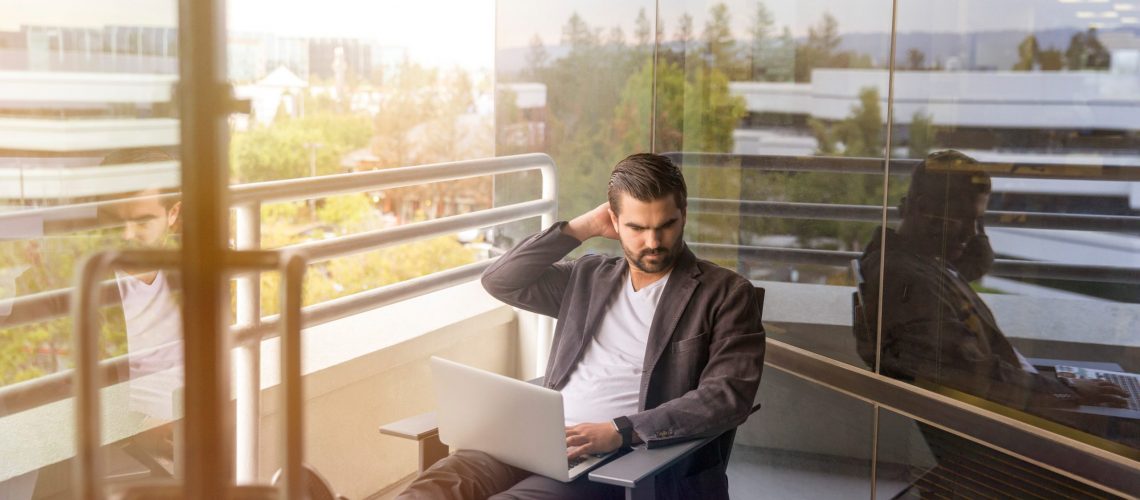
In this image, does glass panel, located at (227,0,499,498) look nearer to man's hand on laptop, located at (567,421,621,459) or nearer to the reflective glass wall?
the reflective glass wall

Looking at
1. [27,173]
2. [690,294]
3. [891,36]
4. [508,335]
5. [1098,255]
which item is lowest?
[508,335]

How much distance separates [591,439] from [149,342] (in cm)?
123

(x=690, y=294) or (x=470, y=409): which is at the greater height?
(x=690, y=294)

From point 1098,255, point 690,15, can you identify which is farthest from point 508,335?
point 1098,255

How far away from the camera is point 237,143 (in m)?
0.74

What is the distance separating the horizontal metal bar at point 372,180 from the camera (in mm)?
2197

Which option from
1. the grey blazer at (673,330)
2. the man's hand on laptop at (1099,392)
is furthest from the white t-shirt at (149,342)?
the man's hand on laptop at (1099,392)

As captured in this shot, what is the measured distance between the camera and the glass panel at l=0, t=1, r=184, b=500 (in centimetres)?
97

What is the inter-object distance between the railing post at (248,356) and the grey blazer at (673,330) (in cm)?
66

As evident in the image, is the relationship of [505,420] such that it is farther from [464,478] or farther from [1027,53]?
[1027,53]

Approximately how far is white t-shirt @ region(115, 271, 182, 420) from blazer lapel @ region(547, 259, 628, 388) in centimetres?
143

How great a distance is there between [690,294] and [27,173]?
1584 millimetres

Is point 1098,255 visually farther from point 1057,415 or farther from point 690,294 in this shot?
point 690,294

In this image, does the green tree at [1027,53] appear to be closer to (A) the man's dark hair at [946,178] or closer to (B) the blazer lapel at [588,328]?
(A) the man's dark hair at [946,178]
